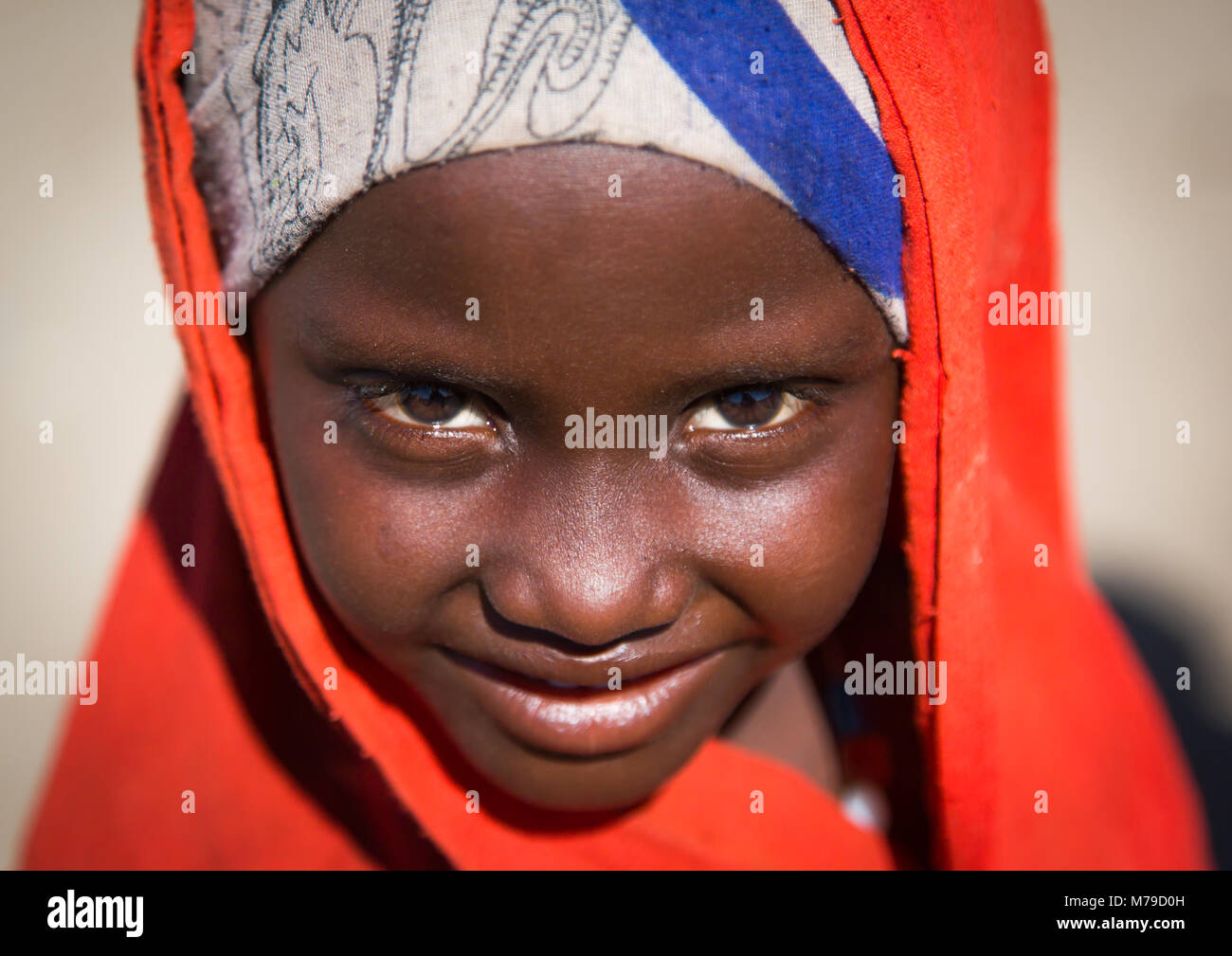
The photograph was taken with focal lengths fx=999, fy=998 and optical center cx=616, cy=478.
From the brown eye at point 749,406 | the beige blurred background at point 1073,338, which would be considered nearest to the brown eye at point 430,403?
the brown eye at point 749,406

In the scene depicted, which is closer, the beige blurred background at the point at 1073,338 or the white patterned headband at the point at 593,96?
the white patterned headband at the point at 593,96

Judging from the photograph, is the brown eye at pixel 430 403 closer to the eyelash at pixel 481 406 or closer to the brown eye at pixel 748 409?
the eyelash at pixel 481 406

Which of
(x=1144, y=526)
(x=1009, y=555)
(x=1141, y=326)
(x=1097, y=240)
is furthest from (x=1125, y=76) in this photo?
(x=1009, y=555)

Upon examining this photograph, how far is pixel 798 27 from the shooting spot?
0.71 meters

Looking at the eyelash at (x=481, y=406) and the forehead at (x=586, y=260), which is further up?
the forehead at (x=586, y=260)

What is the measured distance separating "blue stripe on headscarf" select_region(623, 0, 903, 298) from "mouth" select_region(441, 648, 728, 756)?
0.39 meters

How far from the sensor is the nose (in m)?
0.76

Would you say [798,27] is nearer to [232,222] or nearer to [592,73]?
[592,73]

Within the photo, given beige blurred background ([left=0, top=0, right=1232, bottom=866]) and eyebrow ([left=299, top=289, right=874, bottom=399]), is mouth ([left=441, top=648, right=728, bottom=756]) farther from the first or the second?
beige blurred background ([left=0, top=0, right=1232, bottom=866])

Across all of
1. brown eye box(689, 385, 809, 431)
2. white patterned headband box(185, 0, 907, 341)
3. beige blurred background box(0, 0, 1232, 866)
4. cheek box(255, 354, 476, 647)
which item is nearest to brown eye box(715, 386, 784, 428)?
brown eye box(689, 385, 809, 431)

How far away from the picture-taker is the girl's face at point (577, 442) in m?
0.68

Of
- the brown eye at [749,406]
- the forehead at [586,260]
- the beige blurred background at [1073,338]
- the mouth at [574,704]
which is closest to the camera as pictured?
the forehead at [586,260]

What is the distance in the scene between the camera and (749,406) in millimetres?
793

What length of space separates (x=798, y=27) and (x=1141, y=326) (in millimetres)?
2213
